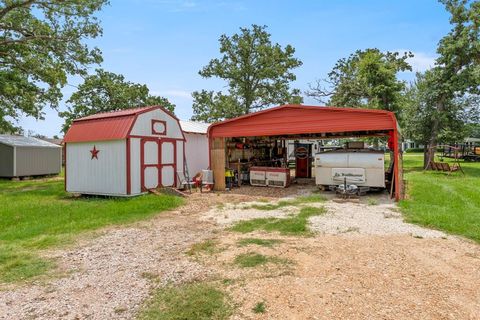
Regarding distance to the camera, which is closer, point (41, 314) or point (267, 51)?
point (41, 314)

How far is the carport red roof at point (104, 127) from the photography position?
12203mm

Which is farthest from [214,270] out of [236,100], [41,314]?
[236,100]

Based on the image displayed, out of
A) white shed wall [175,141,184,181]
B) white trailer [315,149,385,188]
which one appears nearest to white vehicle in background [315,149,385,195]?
white trailer [315,149,385,188]

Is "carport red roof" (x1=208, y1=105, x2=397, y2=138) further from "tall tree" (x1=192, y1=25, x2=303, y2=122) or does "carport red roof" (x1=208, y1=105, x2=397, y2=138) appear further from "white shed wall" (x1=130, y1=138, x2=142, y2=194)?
"tall tree" (x1=192, y1=25, x2=303, y2=122)

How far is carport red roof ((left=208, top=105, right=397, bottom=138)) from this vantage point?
11.3m

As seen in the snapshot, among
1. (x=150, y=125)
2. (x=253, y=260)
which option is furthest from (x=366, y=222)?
(x=150, y=125)

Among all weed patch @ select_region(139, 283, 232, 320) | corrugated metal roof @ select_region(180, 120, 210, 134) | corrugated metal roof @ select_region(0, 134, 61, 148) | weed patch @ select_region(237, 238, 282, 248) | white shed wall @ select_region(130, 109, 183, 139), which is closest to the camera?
weed patch @ select_region(139, 283, 232, 320)

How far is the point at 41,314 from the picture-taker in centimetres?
360

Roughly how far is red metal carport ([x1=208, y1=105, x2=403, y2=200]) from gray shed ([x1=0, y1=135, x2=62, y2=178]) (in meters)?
13.4

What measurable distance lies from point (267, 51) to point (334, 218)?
26.6 meters

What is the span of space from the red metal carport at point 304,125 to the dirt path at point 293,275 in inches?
190

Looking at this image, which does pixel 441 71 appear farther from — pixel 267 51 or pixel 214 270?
pixel 214 270

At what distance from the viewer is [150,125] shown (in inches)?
517

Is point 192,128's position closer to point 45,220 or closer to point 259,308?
point 45,220
